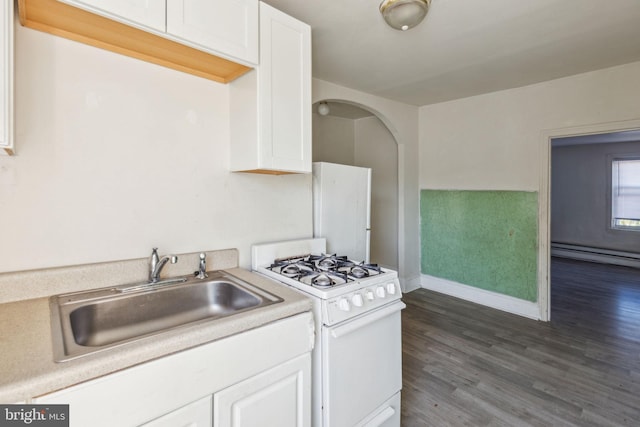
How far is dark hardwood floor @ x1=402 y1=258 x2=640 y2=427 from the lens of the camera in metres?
1.88

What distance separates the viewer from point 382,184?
15.4 ft

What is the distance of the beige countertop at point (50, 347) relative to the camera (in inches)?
29.2

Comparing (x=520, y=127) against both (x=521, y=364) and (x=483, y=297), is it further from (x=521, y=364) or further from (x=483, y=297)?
(x=521, y=364)

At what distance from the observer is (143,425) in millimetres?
887

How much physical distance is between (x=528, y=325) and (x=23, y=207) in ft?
12.9

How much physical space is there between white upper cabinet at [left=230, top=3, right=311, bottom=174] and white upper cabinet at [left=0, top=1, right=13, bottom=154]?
2.95 ft

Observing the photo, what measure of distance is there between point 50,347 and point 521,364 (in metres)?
2.90

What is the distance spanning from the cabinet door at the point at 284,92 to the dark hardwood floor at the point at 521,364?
67.6 inches

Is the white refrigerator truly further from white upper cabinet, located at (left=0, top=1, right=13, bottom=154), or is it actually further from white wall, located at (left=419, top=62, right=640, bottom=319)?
white upper cabinet, located at (left=0, top=1, right=13, bottom=154)

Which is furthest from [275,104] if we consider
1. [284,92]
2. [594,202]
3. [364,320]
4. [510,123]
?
[594,202]

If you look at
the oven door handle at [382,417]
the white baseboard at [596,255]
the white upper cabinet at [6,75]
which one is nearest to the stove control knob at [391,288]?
the oven door handle at [382,417]

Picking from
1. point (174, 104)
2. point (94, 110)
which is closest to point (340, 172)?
point (174, 104)

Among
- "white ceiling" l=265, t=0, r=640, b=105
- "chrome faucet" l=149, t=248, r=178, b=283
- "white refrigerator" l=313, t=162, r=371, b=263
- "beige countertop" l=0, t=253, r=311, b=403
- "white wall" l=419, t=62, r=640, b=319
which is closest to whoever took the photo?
"beige countertop" l=0, t=253, r=311, b=403

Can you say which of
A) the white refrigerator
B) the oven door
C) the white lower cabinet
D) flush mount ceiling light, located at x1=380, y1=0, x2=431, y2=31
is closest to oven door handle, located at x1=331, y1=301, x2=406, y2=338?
the oven door
